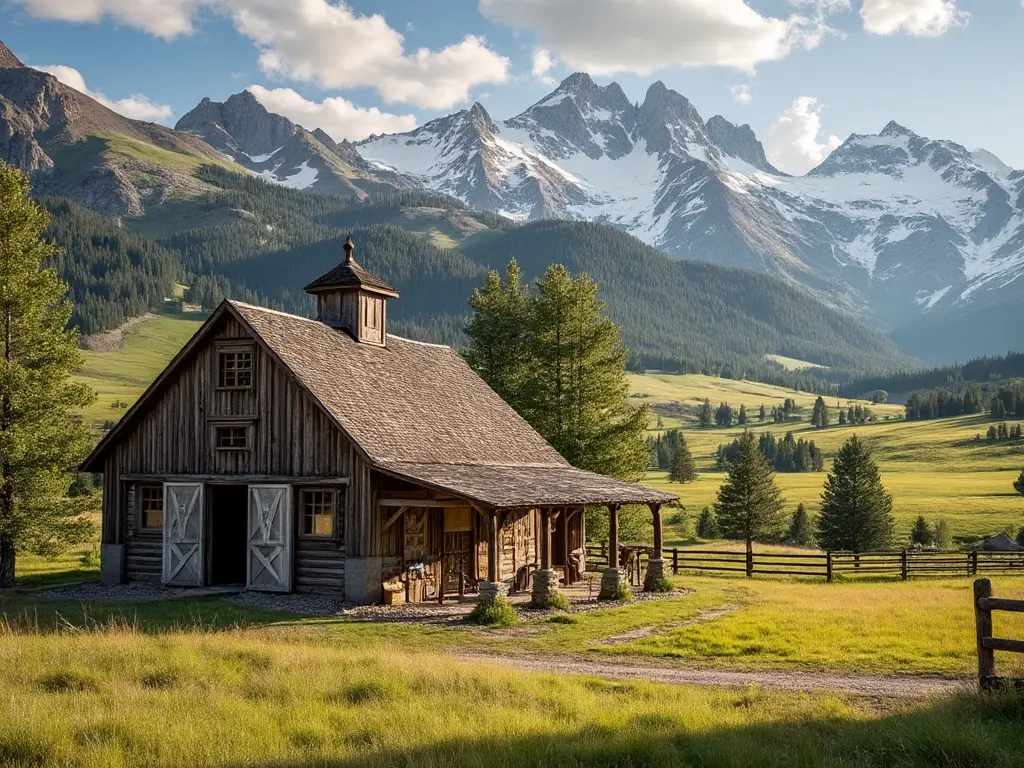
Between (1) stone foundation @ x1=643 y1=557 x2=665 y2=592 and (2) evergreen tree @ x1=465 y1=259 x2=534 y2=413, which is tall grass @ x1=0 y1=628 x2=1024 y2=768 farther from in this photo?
(2) evergreen tree @ x1=465 y1=259 x2=534 y2=413

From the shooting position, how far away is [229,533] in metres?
33.5

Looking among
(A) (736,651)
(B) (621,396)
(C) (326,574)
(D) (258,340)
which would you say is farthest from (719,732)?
(B) (621,396)

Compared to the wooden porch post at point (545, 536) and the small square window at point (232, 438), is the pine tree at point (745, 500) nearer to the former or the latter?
the wooden porch post at point (545, 536)

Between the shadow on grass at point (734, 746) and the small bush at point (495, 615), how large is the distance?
1273cm

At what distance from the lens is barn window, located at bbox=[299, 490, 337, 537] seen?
28.9m

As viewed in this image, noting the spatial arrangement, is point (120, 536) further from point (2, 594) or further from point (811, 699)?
point (811, 699)

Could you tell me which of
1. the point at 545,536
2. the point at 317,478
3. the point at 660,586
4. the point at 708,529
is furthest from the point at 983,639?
the point at 708,529

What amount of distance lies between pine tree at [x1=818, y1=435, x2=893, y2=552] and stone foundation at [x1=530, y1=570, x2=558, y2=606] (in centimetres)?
4338

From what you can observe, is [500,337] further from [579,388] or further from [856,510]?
[856,510]

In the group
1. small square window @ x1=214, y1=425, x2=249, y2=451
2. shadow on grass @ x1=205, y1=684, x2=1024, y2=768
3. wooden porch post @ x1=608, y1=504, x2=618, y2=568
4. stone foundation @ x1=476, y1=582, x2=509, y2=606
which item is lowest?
stone foundation @ x1=476, y1=582, x2=509, y2=606

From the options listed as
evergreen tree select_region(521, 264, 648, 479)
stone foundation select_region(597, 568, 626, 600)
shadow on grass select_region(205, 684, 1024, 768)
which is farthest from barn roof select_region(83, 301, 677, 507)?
shadow on grass select_region(205, 684, 1024, 768)

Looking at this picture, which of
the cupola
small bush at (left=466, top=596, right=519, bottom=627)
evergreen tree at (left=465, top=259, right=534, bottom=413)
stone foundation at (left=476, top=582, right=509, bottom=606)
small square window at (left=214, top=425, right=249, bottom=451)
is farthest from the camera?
evergreen tree at (left=465, top=259, right=534, bottom=413)

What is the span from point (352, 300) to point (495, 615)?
47.7 feet

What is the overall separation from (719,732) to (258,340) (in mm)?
21563
